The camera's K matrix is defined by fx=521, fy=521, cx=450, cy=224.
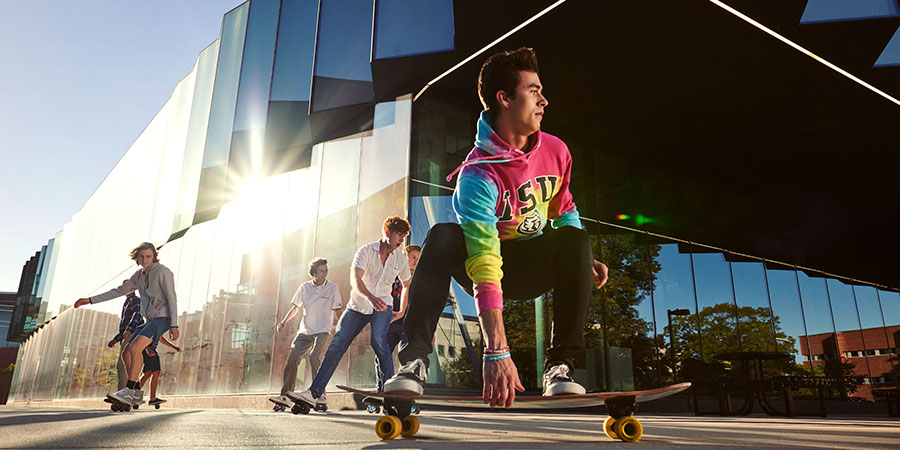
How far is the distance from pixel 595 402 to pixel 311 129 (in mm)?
10230

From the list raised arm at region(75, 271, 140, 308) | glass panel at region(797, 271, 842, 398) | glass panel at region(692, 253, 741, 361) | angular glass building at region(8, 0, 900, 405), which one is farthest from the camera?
glass panel at region(797, 271, 842, 398)

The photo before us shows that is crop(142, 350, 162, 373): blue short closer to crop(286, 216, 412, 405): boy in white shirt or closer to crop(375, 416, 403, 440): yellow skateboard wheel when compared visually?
crop(286, 216, 412, 405): boy in white shirt

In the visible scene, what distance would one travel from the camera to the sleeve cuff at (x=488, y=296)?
1.90 m

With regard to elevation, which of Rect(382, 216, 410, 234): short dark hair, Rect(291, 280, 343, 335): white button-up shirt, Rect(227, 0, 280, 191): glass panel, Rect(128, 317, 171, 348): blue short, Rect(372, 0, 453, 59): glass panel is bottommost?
Rect(128, 317, 171, 348): blue short

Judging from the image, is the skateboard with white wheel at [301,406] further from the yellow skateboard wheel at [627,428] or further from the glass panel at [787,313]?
the glass panel at [787,313]

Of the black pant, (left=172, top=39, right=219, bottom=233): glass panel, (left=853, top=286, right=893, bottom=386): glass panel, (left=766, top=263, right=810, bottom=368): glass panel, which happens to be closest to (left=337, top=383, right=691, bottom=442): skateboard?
the black pant

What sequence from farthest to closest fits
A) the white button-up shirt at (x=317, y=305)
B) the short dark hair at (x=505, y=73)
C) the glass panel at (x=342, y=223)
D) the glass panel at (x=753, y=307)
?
the glass panel at (x=753, y=307)
the glass panel at (x=342, y=223)
the white button-up shirt at (x=317, y=305)
the short dark hair at (x=505, y=73)

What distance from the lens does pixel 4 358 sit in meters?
57.1

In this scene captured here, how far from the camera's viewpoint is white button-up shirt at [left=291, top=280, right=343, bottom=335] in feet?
20.3

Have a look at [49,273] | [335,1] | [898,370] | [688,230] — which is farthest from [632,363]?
[49,273]

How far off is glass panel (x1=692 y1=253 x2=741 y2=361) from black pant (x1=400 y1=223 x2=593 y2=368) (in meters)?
12.8

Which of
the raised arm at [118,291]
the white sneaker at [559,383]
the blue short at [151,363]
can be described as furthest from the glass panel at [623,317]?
the white sneaker at [559,383]

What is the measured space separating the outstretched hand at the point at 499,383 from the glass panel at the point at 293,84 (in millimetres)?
10397

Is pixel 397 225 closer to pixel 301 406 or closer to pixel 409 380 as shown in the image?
pixel 301 406
